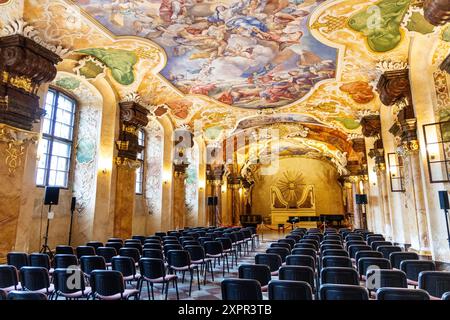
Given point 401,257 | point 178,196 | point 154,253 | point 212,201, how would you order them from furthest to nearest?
point 212,201 < point 178,196 < point 154,253 < point 401,257

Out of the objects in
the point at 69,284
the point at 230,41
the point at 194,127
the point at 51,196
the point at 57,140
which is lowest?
the point at 69,284

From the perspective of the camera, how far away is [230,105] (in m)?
16.4

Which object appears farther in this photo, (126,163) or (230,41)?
(126,163)

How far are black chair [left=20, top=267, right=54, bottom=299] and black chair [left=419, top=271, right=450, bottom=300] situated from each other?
18.2 feet

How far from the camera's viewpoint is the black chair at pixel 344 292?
3176 mm

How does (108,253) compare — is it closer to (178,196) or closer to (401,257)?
(401,257)

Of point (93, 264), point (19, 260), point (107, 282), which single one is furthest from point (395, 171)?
point (19, 260)

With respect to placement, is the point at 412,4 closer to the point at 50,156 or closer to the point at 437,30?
the point at 437,30

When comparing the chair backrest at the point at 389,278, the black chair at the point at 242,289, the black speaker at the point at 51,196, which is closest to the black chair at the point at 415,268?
the chair backrest at the point at 389,278

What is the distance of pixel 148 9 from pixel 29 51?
124 inches

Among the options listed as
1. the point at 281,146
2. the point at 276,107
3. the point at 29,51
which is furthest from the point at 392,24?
the point at 281,146

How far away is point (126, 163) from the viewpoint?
1255 cm

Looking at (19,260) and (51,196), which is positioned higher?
(51,196)

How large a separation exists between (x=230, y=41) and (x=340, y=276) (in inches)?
314
